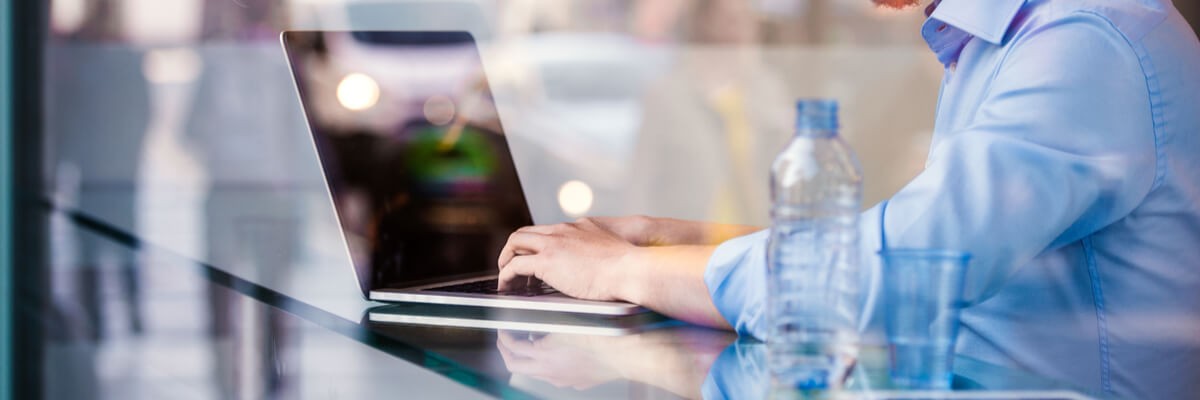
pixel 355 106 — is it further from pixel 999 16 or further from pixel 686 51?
pixel 686 51

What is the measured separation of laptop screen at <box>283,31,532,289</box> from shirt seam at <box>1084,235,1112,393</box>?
0.65 metres

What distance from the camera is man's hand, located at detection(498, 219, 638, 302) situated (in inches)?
39.3

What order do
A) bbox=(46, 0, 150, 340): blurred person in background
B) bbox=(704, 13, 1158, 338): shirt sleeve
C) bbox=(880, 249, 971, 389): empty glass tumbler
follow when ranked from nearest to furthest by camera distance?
1. bbox=(880, 249, 971, 389): empty glass tumbler
2. bbox=(704, 13, 1158, 338): shirt sleeve
3. bbox=(46, 0, 150, 340): blurred person in background

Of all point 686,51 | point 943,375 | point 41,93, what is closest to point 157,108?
point 41,93

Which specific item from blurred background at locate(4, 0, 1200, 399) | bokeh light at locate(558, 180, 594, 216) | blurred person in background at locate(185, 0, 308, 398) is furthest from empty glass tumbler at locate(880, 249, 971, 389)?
blurred person in background at locate(185, 0, 308, 398)

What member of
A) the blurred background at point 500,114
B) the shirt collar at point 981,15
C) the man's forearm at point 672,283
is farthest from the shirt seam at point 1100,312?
the blurred background at point 500,114

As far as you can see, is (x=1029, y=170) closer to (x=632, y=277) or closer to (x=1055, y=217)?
(x=1055, y=217)

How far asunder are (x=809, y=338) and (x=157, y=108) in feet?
10.6

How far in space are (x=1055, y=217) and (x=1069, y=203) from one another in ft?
0.05

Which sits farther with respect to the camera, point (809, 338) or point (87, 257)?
point (87, 257)

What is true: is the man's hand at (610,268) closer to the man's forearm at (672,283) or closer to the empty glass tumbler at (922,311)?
the man's forearm at (672,283)

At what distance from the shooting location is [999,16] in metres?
0.94

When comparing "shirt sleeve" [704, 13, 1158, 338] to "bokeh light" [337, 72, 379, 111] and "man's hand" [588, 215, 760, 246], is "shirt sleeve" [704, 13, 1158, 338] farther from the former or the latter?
"bokeh light" [337, 72, 379, 111]

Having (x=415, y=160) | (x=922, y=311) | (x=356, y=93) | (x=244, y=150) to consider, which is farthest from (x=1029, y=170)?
(x=244, y=150)
